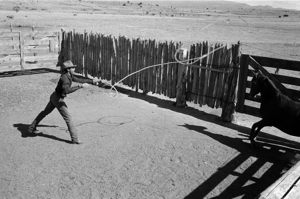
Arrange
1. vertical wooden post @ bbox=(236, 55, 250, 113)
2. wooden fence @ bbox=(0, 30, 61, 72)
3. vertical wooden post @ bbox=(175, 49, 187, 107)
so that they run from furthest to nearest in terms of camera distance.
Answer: wooden fence @ bbox=(0, 30, 61, 72) → vertical wooden post @ bbox=(175, 49, 187, 107) → vertical wooden post @ bbox=(236, 55, 250, 113)

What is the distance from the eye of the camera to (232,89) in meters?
8.21

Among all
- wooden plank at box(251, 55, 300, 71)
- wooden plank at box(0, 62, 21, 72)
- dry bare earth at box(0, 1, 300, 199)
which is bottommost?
dry bare earth at box(0, 1, 300, 199)

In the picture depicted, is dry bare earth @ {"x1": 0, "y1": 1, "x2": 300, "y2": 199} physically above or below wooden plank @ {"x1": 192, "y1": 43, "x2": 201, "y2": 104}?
below

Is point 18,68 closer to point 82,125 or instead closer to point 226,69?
point 82,125

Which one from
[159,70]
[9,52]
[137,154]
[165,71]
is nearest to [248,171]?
[137,154]

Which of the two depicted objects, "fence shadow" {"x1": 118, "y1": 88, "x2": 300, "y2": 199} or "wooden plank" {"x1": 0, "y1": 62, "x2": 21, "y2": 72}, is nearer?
"fence shadow" {"x1": 118, "y1": 88, "x2": 300, "y2": 199}

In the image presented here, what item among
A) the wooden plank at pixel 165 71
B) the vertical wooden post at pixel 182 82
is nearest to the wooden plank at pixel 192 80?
the vertical wooden post at pixel 182 82

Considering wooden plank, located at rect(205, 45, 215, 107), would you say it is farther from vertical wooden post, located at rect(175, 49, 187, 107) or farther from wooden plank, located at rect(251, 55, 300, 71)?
wooden plank, located at rect(251, 55, 300, 71)

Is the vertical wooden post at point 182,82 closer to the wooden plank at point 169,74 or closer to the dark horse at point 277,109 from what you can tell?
the wooden plank at point 169,74

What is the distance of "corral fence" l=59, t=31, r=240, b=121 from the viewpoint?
8.34m

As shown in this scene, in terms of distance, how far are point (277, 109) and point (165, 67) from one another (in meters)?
4.25

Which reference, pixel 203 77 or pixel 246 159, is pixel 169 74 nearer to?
pixel 203 77

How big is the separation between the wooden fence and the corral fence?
1.29m

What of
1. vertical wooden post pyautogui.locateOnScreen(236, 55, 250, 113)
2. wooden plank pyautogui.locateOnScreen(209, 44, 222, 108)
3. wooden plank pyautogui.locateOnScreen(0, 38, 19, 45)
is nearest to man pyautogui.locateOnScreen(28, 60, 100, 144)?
wooden plank pyautogui.locateOnScreen(209, 44, 222, 108)
